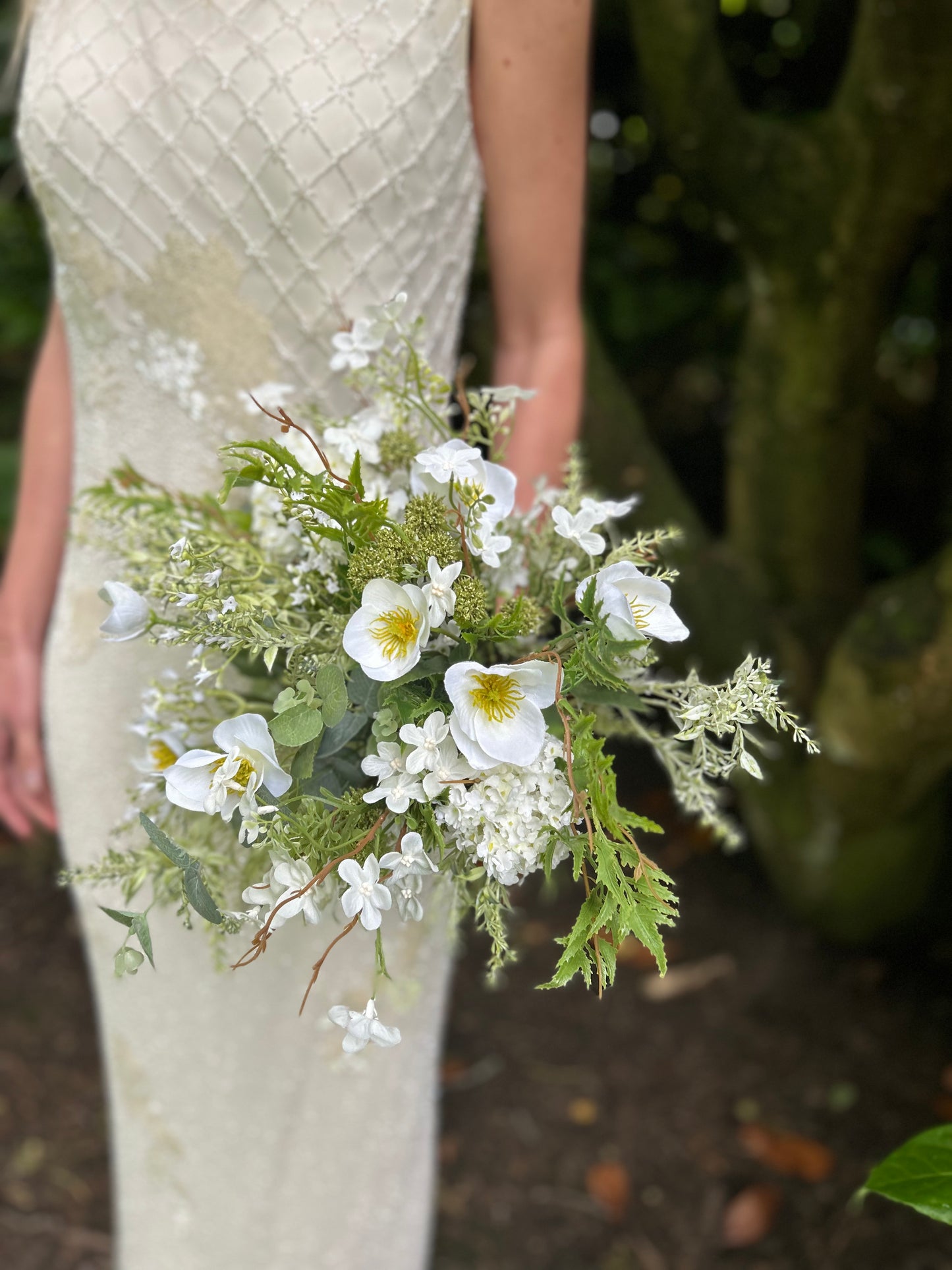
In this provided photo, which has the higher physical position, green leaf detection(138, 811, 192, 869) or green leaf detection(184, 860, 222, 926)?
green leaf detection(138, 811, 192, 869)

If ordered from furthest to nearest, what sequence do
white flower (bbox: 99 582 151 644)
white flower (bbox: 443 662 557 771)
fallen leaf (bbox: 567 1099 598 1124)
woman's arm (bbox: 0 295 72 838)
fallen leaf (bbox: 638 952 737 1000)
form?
1. fallen leaf (bbox: 638 952 737 1000)
2. fallen leaf (bbox: 567 1099 598 1124)
3. woman's arm (bbox: 0 295 72 838)
4. white flower (bbox: 99 582 151 644)
5. white flower (bbox: 443 662 557 771)

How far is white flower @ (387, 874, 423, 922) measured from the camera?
0.71m

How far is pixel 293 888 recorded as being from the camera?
68 cm

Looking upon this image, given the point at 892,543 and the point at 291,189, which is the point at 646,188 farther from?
the point at 291,189

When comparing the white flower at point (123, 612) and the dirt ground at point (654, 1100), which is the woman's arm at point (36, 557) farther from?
the dirt ground at point (654, 1100)

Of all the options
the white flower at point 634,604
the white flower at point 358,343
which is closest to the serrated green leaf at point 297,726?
the white flower at point 634,604

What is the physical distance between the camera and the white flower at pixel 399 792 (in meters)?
0.68

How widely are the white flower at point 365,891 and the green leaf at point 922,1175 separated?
0.48 metres

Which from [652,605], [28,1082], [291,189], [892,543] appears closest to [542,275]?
[291,189]

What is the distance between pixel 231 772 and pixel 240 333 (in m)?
0.65

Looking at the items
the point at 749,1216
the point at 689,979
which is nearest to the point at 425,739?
Result: the point at 749,1216

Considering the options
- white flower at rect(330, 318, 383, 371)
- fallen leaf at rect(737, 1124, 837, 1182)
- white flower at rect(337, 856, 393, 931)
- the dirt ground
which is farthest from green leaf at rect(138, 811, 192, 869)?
fallen leaf at rect(737, 1124, 837, 1182)

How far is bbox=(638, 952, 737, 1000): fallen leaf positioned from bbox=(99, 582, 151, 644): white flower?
1.79 m

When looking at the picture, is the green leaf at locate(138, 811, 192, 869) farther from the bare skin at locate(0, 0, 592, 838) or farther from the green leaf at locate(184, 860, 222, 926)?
the bare skin at locate(0, 0, 592, 838)
